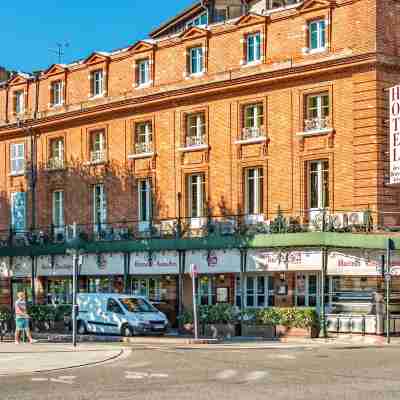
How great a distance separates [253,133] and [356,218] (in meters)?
6.46

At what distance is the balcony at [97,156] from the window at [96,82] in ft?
8.40

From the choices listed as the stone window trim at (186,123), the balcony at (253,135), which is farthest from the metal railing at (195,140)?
the balcony at (253,135)

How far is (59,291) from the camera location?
4750 cm

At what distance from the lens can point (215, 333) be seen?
3728cm

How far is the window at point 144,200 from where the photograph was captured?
149 ft

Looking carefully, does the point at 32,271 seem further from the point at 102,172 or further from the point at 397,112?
the point at 397,112

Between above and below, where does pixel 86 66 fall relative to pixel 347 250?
above

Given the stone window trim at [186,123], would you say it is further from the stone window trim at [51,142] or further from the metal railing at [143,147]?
the stone window trim at [51,142]

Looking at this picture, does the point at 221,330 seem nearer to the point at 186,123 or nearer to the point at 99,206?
the point at 186,123

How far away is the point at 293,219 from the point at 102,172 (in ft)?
36.9

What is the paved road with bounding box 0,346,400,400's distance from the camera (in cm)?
1705

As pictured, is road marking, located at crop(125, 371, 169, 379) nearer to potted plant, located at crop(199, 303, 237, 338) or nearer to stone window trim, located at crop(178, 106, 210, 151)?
potted plant, located at crop(199, 303, 237, 338)

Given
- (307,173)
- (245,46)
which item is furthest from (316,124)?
(245,46)

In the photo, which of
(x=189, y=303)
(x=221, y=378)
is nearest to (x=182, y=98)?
(x=189, y=303)
